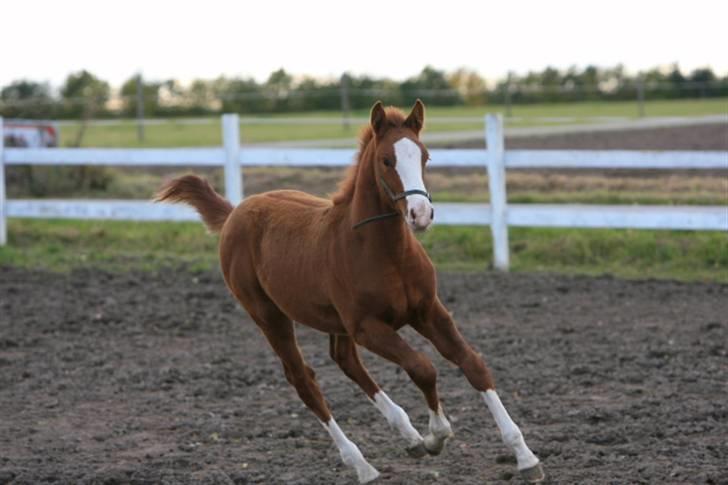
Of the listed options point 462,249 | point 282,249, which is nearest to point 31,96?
point 462,249

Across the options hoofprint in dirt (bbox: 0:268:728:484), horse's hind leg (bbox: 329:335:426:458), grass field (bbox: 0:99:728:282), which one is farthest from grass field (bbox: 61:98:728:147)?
horse's hind leg (bbox: 329:335:426:458)

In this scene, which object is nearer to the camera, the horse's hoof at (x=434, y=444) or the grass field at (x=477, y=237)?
the horse's hoof at (x=434, y=444)

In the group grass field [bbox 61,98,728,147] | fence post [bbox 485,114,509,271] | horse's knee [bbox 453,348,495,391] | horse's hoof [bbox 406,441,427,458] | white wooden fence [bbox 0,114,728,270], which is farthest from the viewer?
grass field [bbox 61,98,728,147]

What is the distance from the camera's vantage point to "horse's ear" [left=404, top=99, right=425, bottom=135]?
5.44 metres

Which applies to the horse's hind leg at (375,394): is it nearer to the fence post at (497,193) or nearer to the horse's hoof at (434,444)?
the horse's hoof at (434,444)

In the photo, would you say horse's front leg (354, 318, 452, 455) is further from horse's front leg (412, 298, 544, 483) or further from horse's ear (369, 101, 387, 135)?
horse's ear (369, 101, 387, 135)

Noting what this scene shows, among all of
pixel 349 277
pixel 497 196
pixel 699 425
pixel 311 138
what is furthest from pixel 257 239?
pixel 311 138

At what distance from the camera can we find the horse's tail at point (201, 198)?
7220mm

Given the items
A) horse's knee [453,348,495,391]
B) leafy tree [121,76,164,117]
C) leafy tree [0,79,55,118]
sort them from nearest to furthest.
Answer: horse's knee [453,348,495,391], leafy tree [0,79,55,118], leafy tree [121,76,164,117]

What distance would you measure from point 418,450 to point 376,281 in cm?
Result: 94

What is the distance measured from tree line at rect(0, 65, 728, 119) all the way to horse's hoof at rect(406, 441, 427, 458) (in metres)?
27.5

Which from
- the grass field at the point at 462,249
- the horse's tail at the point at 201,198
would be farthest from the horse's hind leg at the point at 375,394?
the grass field at the point at 462,249

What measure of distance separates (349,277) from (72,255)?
893 centimetres

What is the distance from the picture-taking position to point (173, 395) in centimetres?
762
